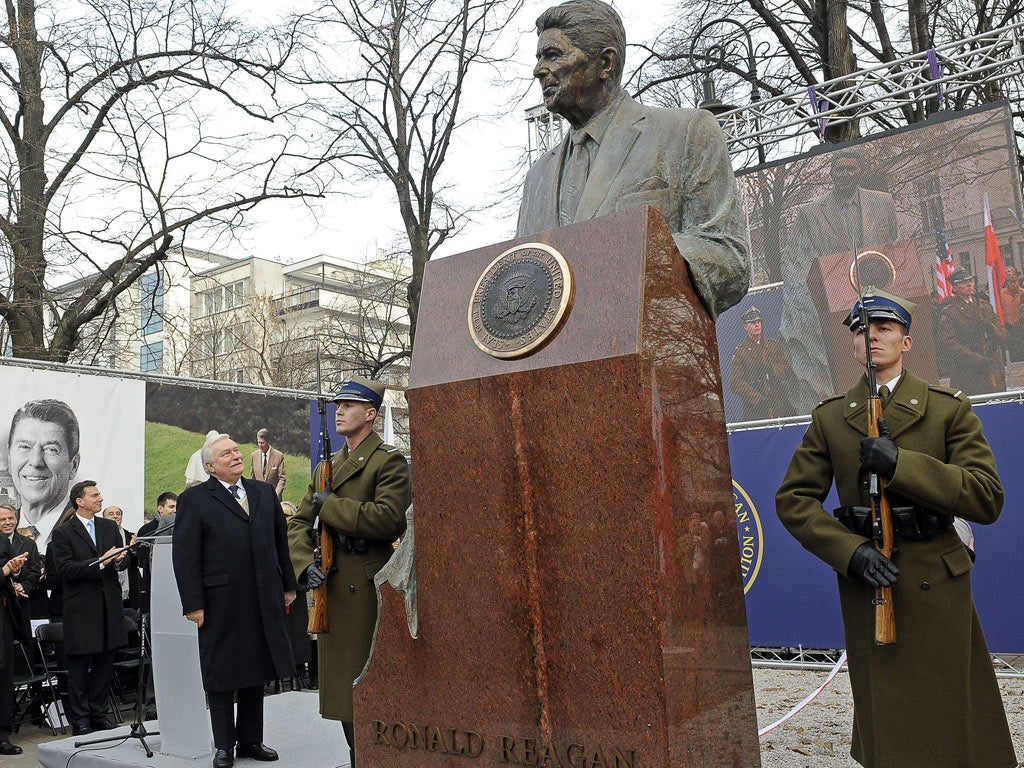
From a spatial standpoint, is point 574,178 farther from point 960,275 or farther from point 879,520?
point 960,275

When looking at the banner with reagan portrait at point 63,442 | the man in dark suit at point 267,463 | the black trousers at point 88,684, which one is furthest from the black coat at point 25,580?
the man in dark suit at point 267,463

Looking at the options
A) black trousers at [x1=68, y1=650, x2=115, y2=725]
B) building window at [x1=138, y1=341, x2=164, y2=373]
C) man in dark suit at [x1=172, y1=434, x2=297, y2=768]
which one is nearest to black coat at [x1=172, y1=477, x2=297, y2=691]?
man in dark suit at [x1=172, y1=434, x2=297, y2=768]

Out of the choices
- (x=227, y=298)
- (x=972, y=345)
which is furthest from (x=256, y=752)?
(x=227, y=298)

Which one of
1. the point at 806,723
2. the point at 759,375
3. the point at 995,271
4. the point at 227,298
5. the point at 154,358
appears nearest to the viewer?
the point at 806,723

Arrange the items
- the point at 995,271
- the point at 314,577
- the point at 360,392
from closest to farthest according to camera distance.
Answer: the point at 314,577 → the point at 360,392 → the point at 995,271

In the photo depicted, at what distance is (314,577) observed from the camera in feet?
16.0

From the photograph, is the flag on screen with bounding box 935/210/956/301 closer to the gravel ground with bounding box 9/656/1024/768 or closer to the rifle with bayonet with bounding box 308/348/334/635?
the gravel ground with bounding box 9/656/1024/768

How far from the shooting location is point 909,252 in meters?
9.70

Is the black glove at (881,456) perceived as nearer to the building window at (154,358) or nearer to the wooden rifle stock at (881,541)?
the wooden rifle stock at (881,541)

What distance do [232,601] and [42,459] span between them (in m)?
5.06

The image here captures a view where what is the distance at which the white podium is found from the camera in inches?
233

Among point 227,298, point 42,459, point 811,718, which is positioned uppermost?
point 227,298

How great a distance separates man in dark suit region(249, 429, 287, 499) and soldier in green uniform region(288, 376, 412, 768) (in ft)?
25.0

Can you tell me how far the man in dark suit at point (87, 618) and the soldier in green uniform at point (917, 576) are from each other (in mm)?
Result: 6274
